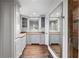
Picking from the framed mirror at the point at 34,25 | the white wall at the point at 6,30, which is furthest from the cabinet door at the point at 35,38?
the white wall at the point at 6,30

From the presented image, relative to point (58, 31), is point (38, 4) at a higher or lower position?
higher

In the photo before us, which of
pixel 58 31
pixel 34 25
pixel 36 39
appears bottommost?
pixel 36 39

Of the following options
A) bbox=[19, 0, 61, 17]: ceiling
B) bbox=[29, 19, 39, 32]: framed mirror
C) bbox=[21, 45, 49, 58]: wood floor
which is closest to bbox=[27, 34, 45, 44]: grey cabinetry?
bbox=[29, 19, 39, 32]: framed mirror

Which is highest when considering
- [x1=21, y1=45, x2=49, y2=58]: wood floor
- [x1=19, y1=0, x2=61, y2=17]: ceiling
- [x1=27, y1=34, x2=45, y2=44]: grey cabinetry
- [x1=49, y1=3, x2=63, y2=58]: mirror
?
[x1=19, y1=0, x2=61, y2=17]: ceiling

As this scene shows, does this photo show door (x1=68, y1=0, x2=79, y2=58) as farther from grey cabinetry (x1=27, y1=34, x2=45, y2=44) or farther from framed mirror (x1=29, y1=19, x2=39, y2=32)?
framed mirror (x1=29, y1=19, x2=39, y2=32)

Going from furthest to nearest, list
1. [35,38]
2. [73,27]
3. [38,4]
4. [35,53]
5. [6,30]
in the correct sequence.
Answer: [35,38] < [35,53] < [38,4] < [6,30] < [73,27]

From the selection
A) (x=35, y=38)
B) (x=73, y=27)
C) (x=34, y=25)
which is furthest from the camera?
(x=34, y=25)

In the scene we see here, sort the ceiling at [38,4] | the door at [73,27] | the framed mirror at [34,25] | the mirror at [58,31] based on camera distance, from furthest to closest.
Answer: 1. the framed mirror at [34,25]
2. the ceiling at [38,4]
3. the mirror at [58,31]
4. the door at [73,27]

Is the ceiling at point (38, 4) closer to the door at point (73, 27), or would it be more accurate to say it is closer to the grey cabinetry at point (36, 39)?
the door at point (73, 27)

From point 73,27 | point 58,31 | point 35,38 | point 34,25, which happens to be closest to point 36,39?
point 35,38

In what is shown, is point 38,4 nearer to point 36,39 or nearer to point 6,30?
point 6,30

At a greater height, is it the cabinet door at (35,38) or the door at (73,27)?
the door at (73,27)

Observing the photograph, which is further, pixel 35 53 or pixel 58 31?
pixel 35 53

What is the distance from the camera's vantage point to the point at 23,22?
920 centimetres
